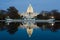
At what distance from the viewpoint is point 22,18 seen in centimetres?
2053

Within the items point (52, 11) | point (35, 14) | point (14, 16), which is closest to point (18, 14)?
point (14, 16)

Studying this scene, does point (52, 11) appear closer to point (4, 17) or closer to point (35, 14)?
point (35, 14)

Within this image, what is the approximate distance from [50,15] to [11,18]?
149 inches

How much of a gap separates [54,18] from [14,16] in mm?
3976

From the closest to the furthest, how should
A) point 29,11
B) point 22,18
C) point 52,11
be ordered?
point 52,11 → point 22,18 → point 29,11

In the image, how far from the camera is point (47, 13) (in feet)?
63.6

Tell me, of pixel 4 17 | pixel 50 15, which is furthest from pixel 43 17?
pixel 4 17

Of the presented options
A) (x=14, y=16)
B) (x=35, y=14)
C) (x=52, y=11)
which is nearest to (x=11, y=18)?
(x=14, y=16)

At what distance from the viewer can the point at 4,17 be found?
66.2ft

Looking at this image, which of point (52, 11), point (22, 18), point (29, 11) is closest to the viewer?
point (52, 11)

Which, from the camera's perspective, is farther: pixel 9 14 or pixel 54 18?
pixel 9 14

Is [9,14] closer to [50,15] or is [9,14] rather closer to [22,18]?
[22,18]

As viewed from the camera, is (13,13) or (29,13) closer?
(13,13)

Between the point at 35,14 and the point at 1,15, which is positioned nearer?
the point at 1,15
